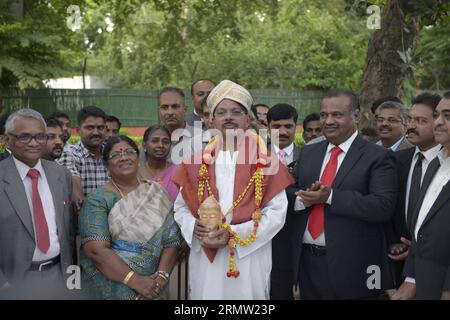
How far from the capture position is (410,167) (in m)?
4.72

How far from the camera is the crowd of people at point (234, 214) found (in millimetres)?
4219

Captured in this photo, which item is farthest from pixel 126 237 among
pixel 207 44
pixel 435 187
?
pixel 207 44

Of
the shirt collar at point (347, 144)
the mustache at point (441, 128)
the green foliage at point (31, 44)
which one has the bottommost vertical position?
the shirt collar at point (347, 144)

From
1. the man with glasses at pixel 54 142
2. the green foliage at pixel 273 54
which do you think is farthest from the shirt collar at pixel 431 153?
the green foliage at pixel 273 54

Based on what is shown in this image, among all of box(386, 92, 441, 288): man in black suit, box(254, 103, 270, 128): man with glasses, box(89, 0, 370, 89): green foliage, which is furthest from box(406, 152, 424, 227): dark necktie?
box(89, 0, 370, 89): green foliage

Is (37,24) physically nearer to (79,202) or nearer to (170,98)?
(170,98)

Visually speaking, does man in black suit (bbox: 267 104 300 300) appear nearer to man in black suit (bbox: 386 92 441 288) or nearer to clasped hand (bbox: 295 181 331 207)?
clasped hand (bbox: 295 181 331 207)

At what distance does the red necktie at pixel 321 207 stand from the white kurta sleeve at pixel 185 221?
85 cm

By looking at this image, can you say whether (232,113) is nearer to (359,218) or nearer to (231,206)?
(231,206)

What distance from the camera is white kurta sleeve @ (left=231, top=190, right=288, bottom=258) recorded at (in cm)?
426

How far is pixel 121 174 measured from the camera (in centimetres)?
466

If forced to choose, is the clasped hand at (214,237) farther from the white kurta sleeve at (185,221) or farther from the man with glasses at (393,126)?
the man with glasses at (393,126)

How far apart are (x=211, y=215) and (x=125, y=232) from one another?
0.73 metres
